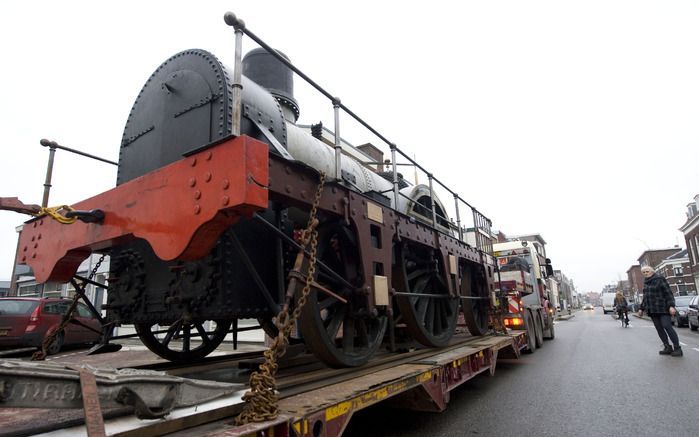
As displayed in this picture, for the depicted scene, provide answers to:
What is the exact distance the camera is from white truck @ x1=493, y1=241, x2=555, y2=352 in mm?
8555

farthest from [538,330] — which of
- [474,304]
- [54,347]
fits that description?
[54,347]

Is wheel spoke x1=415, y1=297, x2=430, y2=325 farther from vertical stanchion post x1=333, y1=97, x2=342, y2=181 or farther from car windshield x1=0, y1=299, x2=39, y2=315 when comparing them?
car windshield x1=0, y1=299, x2=39, y2=315

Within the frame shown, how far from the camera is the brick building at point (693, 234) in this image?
37019mm

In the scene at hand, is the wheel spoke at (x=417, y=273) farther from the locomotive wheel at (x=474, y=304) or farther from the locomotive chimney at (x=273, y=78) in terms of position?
the locomotive chimney at (x=273, y=78)

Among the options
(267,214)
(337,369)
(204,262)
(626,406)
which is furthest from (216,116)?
(626,406)

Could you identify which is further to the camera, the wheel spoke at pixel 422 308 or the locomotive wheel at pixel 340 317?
the wheel spoke at pixel 422 308

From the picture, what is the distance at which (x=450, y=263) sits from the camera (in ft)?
18.3

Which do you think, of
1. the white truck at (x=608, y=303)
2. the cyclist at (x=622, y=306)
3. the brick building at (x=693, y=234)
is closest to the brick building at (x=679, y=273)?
the white truck at (x=608, y=303)

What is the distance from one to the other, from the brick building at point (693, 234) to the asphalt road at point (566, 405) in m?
38.5

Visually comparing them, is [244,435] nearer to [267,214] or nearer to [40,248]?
[267,214]

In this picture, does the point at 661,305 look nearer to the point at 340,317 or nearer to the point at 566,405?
the point at 566,405

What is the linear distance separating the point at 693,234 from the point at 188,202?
48.1 meters

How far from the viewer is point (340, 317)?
3674mm

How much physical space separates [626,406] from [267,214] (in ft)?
14.5
